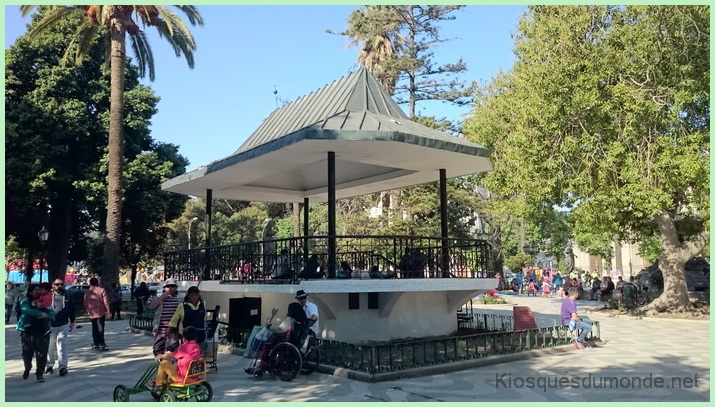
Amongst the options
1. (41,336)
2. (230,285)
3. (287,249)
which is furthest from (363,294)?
(41,336)

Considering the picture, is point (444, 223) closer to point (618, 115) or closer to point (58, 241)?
point (618, 115)

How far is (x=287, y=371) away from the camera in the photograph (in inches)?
394

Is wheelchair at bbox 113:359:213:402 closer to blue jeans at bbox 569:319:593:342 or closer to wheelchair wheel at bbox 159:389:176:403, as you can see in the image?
wheelchair wheel at bbox 159:389:176:403

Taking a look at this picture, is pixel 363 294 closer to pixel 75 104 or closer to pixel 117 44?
pixel 117 44

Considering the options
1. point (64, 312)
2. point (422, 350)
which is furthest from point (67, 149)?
point (422, 350)

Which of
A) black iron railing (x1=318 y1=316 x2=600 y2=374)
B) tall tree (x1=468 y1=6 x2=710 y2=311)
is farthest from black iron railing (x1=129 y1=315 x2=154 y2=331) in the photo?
tall tree (x1=468 y1=6 x2=710 y2=311)

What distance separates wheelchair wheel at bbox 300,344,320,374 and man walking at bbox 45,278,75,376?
446cm

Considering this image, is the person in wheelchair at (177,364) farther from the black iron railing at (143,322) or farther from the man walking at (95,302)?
the black iron railing at (143,322)

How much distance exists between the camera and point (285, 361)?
10000mm

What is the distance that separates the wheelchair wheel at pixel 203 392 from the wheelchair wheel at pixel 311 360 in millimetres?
2413

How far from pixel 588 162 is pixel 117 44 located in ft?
63.8

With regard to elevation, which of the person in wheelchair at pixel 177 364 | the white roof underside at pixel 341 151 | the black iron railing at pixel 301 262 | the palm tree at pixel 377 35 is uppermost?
the palm tree at pixel 377 35

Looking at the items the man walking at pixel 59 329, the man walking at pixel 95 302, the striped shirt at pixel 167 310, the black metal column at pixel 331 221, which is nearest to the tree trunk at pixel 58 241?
the man walking at pixel 95 302

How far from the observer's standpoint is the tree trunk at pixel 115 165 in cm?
2384
